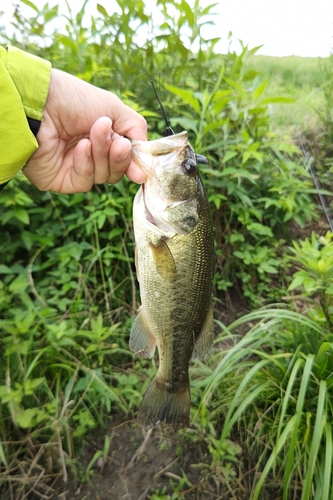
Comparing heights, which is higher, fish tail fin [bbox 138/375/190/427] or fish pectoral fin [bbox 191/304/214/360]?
fish pectoral fin [bbox 191/304/214/360]

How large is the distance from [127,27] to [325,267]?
8.29ft

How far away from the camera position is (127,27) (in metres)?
2.86

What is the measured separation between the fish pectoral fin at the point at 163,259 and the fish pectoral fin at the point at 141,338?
24 cm

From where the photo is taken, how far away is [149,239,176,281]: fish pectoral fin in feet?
4.53

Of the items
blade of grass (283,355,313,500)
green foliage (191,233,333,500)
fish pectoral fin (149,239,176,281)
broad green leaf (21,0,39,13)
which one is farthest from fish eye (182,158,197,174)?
broad green leaf (21,0,39,13)

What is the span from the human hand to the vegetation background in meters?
0.73

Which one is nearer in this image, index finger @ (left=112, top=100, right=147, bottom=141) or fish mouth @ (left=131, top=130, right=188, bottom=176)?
fish mouth @ (left=131, top=130, right=188, bottom=176)

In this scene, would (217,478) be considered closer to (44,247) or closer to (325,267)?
(325,267)

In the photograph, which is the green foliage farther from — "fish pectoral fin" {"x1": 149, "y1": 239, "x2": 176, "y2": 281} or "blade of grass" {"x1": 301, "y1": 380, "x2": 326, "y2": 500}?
"fish pectoral fin" {"x1": 149, "y1": 239, "x2": 176, "y2": 281}

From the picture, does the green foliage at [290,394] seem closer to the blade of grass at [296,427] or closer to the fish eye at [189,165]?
the blade of grass at [296,427]

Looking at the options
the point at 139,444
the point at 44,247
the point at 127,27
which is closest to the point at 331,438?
the point at 139,444

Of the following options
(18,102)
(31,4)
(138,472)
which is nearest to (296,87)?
(31,4)

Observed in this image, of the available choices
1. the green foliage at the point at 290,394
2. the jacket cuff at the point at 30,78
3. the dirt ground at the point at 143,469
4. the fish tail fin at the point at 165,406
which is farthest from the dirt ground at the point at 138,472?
the jacket cuff at the point at 30,78

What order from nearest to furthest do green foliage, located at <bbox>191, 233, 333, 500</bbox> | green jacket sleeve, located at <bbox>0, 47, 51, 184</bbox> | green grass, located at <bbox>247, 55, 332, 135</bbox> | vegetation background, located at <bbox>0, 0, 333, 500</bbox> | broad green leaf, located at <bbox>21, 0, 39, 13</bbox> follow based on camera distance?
green jacket sleeve, located at <bbox>0, 47, 51, 184</bbox>
green foliage, located at <bbox>191, 233, 333, 500</bbox>
vegetation background, located at <bbox>0, 0, 333, 500</bbox>
broad green leaf, located at <bbox>21, 0, 39, 13</bbox>
green grass, located at <bbox>247, 55, 332, 135</bbox>
